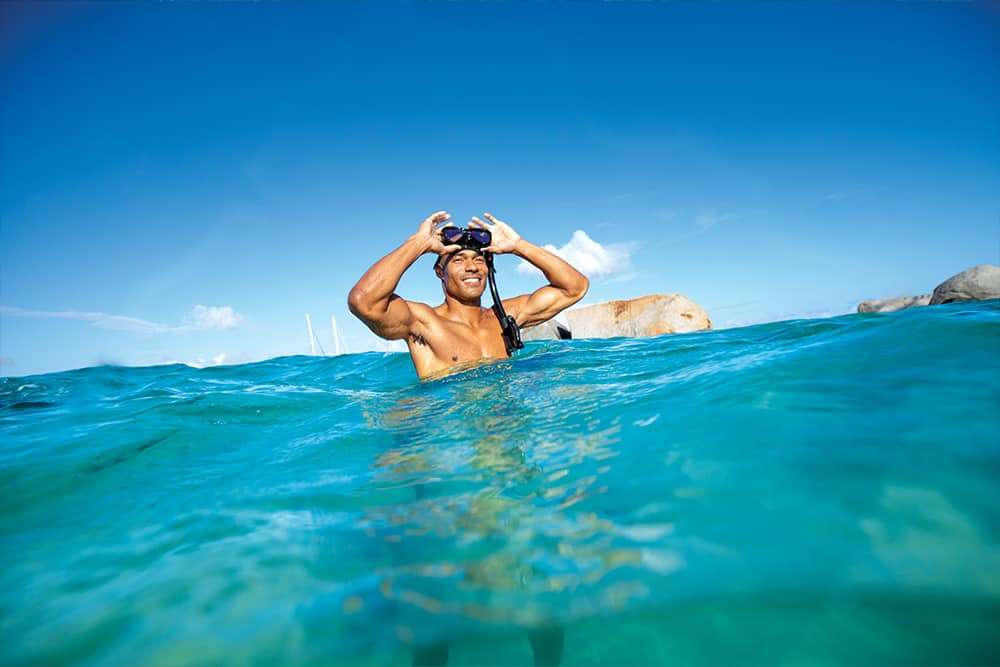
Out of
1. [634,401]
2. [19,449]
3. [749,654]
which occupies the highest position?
[19,449]

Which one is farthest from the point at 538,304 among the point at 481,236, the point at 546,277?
the point at 481,236

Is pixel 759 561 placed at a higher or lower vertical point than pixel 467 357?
lower

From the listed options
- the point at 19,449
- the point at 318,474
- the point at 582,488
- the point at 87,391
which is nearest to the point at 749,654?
the point at 582,488

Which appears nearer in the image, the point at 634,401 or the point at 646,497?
the point at 646,497

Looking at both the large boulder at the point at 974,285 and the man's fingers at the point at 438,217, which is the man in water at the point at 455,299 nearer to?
the man's fingers at the point at 438,217

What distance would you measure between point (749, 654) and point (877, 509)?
2.21 feet

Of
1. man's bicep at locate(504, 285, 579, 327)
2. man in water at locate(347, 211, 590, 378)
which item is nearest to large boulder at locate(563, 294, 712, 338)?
man's bicep at locate(504, 285, 579, 327)

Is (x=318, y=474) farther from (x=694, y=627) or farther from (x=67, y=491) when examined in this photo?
(x=694, y=627)

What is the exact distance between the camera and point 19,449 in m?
3.28

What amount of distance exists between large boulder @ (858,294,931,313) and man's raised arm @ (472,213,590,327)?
10.2m

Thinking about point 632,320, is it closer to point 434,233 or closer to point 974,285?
point 974,285

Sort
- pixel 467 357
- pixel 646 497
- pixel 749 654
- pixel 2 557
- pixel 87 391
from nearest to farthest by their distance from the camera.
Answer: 1. pixel 749 654
2. pixel 646 497
3. pixel 2 557
4. pixel 467 357
5. pixel 87 391

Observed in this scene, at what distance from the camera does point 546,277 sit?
5.37 m

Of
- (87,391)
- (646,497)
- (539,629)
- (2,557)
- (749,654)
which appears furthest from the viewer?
(87,391)
